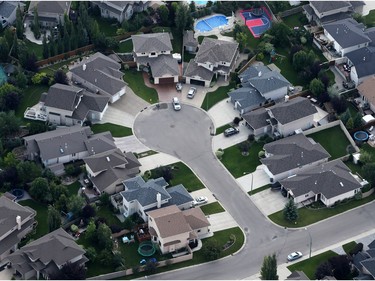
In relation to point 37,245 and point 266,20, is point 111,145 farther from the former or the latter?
point 266,20

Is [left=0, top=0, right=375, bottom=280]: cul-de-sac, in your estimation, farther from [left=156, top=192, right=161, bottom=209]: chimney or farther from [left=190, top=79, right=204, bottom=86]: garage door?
[left=190, top=79, right=204, bottom=86]: garage door

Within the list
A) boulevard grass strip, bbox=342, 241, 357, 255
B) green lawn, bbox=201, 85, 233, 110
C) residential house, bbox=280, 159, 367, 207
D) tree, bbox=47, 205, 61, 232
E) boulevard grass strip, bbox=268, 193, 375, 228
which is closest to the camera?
tree, bbox=47, 205, 61, 232

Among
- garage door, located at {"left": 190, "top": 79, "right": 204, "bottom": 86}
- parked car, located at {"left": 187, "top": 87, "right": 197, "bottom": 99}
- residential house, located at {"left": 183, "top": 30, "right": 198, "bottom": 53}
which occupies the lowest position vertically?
parked car, located at {"left": 187, "top": 87, "right": 197, "bottom": 99}

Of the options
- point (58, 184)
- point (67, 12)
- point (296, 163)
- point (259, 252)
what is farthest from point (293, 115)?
point (67, 12)

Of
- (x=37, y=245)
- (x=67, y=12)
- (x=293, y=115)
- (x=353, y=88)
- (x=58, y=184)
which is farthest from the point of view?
(x=67, y=12)

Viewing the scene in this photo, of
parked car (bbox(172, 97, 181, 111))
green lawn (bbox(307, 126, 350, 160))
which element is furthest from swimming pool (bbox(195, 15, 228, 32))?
green lawn (bbox(307, 126, 350, 160))

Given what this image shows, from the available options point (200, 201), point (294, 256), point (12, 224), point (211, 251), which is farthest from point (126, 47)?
point (294, 256)
